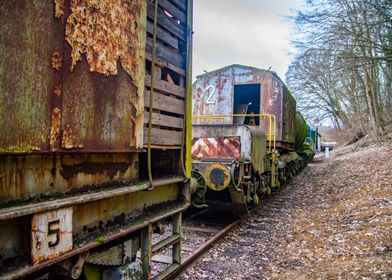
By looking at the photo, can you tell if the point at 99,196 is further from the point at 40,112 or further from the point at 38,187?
the point at 40,112

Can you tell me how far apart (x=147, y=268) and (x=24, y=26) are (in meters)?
2.27

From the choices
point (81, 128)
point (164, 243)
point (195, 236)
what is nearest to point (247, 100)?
point (195, 236)

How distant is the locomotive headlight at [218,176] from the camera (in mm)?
6312

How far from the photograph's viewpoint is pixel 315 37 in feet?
37.7

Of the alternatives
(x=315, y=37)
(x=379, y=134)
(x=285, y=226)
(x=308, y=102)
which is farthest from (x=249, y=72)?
(x=308, y=102)

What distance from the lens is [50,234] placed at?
1960 millimetres

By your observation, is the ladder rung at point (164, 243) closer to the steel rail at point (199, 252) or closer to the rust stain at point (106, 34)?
the steel rail at point (199, 252)

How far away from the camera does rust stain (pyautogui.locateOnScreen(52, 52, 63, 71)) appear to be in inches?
78.6

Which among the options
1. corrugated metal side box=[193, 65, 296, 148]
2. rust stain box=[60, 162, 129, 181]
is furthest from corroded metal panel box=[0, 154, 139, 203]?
corrugated metal side box=[193, 65, 296, 148]

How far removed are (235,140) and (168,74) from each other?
385 cm

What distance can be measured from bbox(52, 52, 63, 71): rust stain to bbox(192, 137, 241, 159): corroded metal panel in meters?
5.32

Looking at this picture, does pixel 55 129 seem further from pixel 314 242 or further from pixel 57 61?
pixel 314 242

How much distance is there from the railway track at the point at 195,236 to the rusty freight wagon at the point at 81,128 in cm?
128

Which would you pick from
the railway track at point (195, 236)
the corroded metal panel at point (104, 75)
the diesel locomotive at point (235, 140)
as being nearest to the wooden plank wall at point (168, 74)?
the corroded metal panel at point (104, 75)
